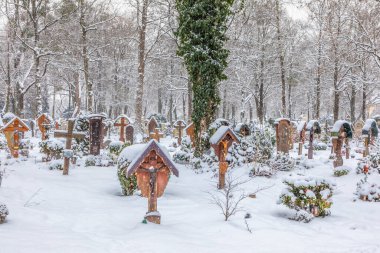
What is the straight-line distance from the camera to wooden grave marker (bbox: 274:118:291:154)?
15.3m

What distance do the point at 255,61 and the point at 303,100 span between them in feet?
79.1

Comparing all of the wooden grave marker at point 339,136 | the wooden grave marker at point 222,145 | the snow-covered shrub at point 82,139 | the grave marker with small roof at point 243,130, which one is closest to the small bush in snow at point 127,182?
the wooden grave marker at point 222,145

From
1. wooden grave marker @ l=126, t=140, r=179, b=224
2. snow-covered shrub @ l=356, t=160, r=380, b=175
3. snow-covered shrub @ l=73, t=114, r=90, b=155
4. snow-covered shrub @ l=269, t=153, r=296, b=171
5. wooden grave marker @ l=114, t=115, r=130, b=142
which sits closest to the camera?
wooden grave marker @ l=126, t=140, r=179, b=224

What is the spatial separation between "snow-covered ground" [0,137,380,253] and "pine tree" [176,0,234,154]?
475cm

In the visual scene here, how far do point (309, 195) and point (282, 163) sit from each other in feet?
17.2

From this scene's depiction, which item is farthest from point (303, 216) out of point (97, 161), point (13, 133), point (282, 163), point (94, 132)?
point (13, 133)

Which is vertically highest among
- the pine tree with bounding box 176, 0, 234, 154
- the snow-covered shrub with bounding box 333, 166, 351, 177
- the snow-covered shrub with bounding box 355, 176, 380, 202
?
the pine tree with bounding box 176, 0, 234, 154

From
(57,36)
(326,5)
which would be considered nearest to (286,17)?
(326,5)

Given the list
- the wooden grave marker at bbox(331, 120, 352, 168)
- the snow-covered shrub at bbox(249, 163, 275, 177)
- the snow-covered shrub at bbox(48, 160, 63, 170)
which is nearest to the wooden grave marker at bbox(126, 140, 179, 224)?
the snow-covered shrub at bbox(249, 163, 275, 177)

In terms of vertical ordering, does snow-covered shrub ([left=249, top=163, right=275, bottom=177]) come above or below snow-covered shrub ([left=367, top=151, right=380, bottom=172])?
below

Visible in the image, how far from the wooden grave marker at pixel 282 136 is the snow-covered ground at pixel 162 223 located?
4477 millimetres

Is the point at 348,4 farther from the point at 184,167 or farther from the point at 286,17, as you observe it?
the point at 184,167

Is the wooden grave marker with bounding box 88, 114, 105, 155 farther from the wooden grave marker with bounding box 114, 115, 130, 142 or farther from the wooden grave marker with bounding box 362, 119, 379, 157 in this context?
the wooden grave marker with bounding box 362, 119, 379, 157

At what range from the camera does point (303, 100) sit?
50.2 metres
